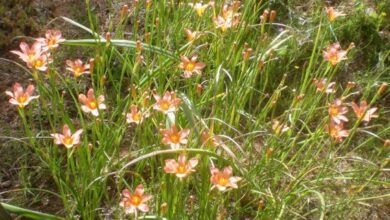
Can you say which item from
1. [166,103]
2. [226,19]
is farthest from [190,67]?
[226,19]

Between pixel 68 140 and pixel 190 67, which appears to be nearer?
pixel 68 140

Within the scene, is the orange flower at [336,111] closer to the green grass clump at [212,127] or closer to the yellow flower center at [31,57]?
the green grass clump at [212,127]

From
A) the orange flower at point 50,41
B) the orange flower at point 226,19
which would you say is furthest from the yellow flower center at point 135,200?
the orange flower at point 226,19

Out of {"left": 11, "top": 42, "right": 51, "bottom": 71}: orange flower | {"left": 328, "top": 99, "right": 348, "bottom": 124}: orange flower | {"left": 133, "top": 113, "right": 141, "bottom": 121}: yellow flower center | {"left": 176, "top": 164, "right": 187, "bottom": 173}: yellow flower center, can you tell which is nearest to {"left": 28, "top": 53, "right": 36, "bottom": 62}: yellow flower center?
{"left": 11, "top": 42, "right": 51, "bottom": 71}: orange flower

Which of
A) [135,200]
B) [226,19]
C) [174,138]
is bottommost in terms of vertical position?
[135,200]

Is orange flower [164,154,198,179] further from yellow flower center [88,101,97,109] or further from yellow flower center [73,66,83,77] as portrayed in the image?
yellow flower center [73,66,83,77]

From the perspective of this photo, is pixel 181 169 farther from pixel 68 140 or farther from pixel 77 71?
pixel 77 71

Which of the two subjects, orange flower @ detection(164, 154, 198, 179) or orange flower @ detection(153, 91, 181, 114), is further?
orange flower @ detection(153, 91, 181, 114)
